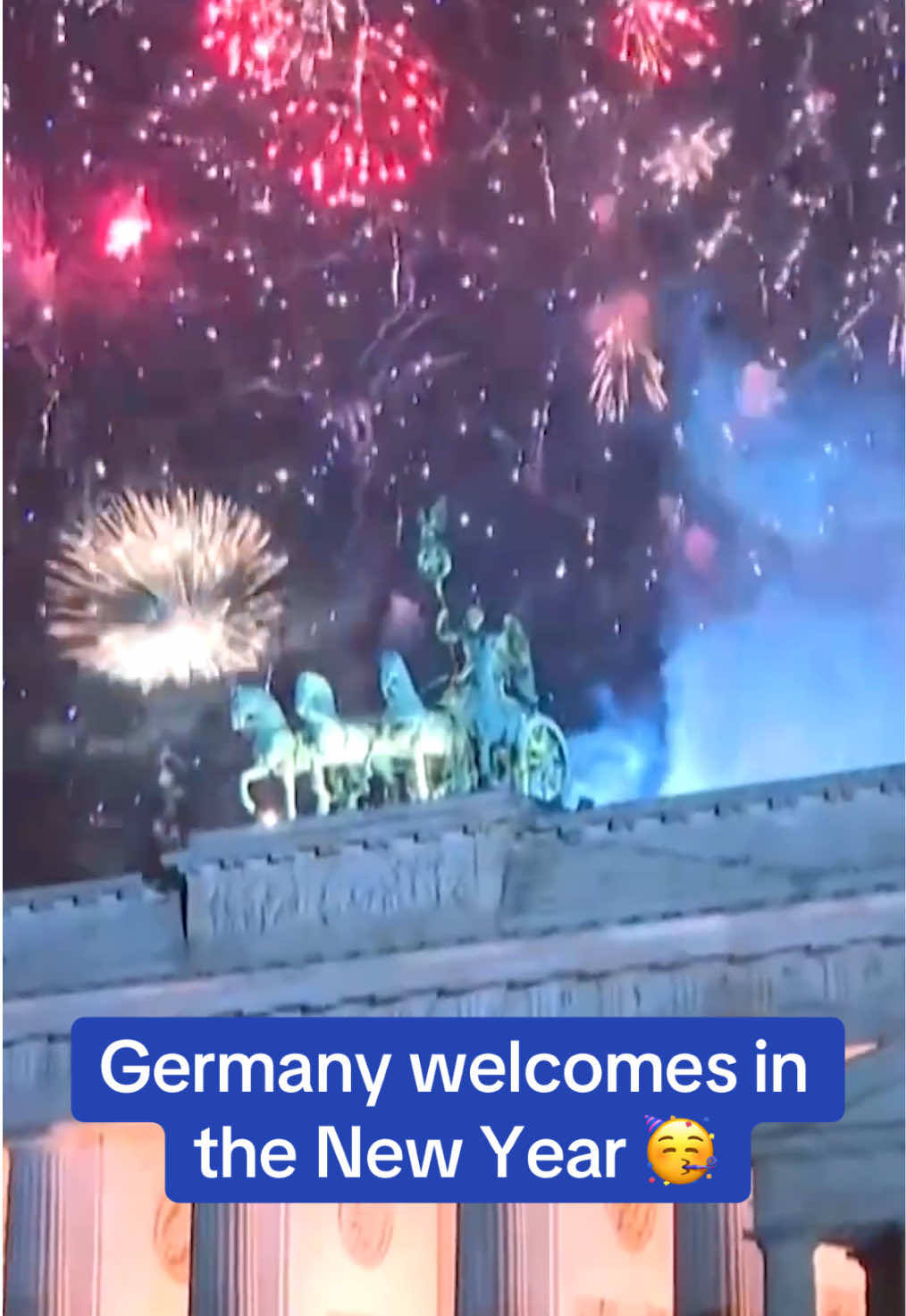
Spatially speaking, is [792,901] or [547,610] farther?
[547,610]

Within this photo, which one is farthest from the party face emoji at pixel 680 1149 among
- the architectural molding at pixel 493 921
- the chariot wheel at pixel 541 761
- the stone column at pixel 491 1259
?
the chariot wheel at pixel 541 761

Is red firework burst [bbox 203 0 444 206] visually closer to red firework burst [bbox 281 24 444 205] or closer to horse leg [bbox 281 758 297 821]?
red firework burst [bbox 281 24 444 205]

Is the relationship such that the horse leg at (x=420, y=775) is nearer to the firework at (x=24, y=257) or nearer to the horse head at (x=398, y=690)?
the horse head at (x=398, y=690)

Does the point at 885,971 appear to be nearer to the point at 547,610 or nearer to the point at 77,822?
the point at 547,610

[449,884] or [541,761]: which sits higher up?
[541,761]

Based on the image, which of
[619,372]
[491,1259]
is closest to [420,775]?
[619,372]

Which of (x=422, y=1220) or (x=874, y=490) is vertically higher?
(x=874, y=490)

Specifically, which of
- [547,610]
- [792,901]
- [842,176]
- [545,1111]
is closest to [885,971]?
[792,901]

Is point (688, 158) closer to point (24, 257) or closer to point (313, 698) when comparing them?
point (313, 698)
